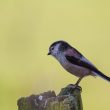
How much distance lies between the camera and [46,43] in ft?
13.7

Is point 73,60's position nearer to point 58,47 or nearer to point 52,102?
point 58,47

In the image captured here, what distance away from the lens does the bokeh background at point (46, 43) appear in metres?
3.98

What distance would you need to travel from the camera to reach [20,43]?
4.20m

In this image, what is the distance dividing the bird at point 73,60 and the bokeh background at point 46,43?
1228mm

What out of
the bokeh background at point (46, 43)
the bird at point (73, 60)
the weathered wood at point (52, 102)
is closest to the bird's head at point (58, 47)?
the bird at point (73, 60)

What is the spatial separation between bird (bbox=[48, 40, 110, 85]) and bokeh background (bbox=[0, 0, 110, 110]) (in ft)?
4.03

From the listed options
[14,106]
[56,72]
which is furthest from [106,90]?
[14,106]

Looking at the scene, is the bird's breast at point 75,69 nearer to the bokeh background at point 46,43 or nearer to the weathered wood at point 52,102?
the weathered wood at point 52,102

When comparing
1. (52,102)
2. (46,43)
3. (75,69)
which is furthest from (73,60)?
(46,43)

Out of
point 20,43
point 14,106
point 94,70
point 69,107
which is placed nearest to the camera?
point 69,107

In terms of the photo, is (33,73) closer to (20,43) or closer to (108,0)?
(20,43)

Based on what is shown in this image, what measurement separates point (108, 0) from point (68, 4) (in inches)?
13.3

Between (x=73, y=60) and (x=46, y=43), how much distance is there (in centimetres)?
152

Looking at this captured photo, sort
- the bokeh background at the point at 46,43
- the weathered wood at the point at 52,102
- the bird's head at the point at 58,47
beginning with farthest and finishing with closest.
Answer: the bokeh background at the point at 46,43 < the bird's head at the point at 58,47 < the weathered wood at the point at 52,102
